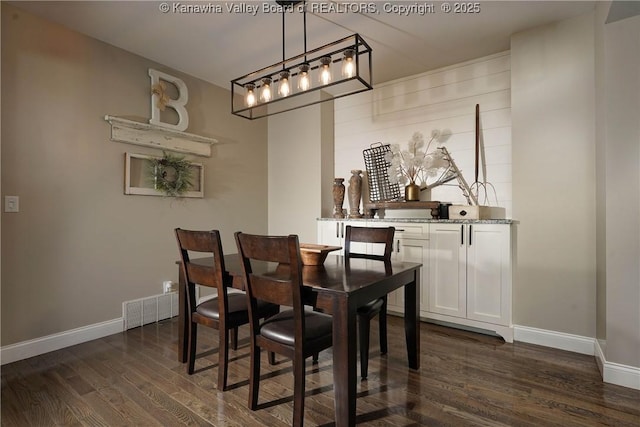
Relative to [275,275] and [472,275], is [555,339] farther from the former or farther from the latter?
[275,275]

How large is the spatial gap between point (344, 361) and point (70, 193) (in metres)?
2.68

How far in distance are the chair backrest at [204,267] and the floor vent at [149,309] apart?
1268 mm

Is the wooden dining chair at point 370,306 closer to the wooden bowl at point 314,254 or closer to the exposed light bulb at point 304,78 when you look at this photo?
the wooden bowl at point 314,254

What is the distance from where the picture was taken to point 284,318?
190cm

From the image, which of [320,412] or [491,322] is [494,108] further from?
[320,412]

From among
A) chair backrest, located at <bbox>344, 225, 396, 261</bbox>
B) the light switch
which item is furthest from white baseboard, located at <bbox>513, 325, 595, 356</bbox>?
the light switch

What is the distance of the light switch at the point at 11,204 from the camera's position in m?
2.43

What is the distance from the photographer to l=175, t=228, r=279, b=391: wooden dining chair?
200cm

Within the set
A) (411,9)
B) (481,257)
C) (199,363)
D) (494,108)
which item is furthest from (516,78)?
(199,363)

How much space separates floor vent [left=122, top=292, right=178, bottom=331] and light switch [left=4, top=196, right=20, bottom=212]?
3.84ft

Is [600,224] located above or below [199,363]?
above

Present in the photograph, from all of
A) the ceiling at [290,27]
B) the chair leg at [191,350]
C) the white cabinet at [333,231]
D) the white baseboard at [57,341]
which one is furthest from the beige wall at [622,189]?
the white baseboard at [57,341]

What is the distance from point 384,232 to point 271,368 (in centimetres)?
126

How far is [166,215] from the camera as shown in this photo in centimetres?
349
